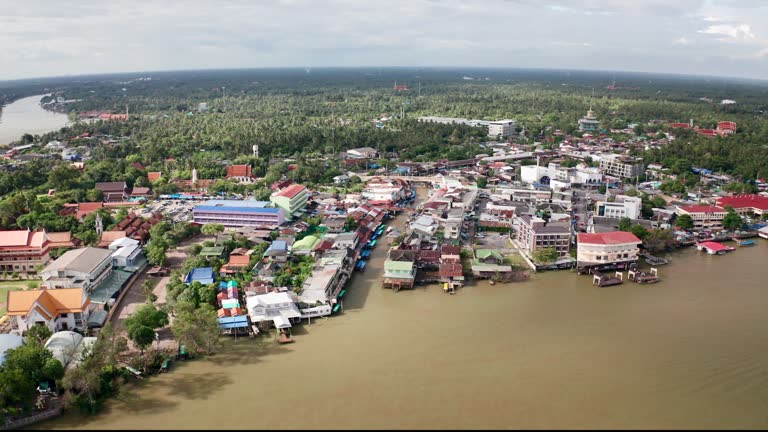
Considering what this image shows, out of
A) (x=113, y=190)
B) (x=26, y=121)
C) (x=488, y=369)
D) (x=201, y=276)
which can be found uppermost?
(x=26, y=121)

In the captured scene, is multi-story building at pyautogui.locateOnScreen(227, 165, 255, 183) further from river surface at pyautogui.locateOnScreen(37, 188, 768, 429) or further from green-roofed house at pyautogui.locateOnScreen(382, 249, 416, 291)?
river surface at pyautogui.locateOnScreen(37, 188, 768, 429)

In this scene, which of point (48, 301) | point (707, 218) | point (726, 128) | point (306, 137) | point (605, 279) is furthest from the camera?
point (726, 128)

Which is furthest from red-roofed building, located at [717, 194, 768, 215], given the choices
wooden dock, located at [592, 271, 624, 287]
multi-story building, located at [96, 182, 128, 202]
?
multi-story building, located at [96, 182, 128, 202]

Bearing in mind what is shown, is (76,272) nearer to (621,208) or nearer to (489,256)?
(489,256)

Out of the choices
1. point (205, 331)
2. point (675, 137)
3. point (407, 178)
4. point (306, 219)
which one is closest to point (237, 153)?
point (407, 178)

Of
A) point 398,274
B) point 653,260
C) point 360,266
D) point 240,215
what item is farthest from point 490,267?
point 240,215

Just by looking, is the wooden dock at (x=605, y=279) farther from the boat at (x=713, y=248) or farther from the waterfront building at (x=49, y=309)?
Result: the waterfront building at (x=49, y=309)

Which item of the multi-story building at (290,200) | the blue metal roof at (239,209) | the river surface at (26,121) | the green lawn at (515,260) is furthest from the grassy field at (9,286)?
the river surface at (26,121)
